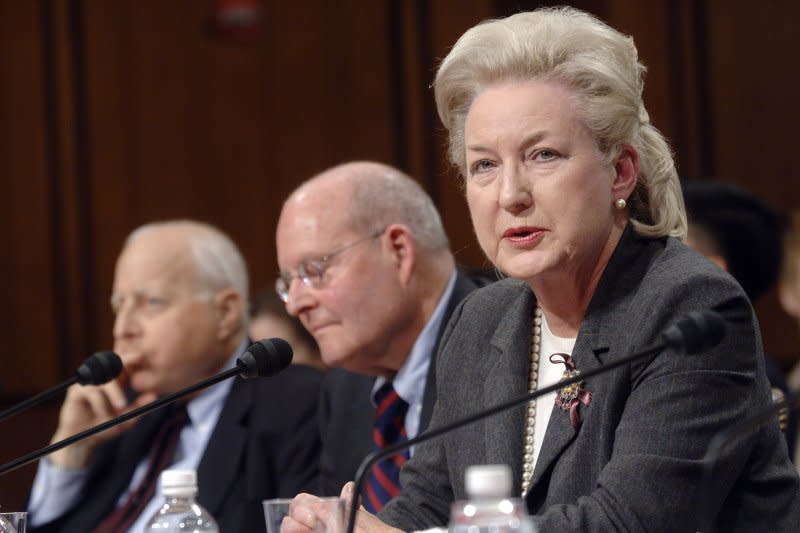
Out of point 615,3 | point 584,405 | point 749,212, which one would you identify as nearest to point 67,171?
point 615,3

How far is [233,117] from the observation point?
5902 millimetres

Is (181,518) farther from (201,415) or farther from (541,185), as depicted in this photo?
(201,415)

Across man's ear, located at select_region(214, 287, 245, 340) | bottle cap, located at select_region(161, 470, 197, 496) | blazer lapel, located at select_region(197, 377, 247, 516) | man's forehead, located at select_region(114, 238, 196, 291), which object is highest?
bottle cap, located at select_region(161, 470, 197, 496)

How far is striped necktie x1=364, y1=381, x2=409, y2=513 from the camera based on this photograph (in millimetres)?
3039

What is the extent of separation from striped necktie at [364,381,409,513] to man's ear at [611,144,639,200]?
93 centimetres

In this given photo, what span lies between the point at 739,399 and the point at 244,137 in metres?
4.13

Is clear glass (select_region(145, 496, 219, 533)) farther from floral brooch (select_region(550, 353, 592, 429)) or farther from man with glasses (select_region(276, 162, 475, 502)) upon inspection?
man with glasses (select_region(276, 162, 475, 502))

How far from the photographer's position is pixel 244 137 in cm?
592

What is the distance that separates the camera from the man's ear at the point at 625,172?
232cm

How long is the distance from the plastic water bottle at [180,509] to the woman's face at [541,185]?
0.64 m

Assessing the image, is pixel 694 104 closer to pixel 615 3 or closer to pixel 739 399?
pixel 615 3

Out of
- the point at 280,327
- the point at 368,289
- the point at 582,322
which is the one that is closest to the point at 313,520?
the point at 582,322

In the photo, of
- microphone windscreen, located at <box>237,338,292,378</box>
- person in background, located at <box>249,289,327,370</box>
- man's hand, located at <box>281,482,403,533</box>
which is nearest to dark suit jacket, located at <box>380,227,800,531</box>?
man's hand, located at <box>281,482,403,533</box>

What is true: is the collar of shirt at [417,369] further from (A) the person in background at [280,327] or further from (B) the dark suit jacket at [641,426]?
(A) the person in background at [280,327]
